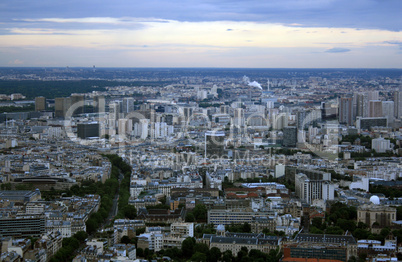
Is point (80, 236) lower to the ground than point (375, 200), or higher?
lower

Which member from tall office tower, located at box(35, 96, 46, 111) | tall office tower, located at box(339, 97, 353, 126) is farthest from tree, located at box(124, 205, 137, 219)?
tall office tower, located at box(35, 96, 46, 111)

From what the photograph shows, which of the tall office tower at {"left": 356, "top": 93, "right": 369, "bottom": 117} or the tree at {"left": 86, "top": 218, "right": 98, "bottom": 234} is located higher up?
the tall office tower at {"left": 356, "top": 93, "right": 369, "bottom": 117}

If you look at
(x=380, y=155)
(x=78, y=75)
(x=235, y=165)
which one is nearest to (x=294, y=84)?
(x=78, y=75)

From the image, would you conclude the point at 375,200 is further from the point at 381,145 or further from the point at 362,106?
the point at 362,106

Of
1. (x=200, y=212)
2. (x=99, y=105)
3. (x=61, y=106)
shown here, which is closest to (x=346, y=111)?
(x=99, y=105)

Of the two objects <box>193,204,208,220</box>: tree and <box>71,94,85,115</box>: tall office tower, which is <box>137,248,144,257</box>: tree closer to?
<box>193,204,208,220</box>: tree

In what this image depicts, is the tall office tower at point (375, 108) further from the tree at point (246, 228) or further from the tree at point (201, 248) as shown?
the tree at point (201, 248)

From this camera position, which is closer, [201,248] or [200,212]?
[201,248]
